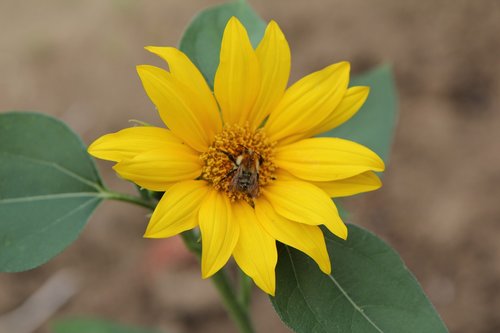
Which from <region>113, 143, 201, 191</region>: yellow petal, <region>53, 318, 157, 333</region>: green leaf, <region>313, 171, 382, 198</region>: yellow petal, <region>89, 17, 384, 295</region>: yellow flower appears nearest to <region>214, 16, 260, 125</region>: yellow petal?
<region>89, 17, 384, 295</region>: yellow flower

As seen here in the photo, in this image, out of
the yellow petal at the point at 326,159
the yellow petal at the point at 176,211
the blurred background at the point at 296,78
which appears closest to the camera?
the yellow petal at the point at 176,211

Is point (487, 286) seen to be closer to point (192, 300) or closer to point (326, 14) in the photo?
point (192, 300)

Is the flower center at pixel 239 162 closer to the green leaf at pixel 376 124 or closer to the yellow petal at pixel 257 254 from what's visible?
the yellow petal at pixel 257 254

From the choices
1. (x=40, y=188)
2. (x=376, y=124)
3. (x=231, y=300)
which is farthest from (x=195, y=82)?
(x=376, y=124)

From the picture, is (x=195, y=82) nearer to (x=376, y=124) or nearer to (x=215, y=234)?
(x=215, y=234)

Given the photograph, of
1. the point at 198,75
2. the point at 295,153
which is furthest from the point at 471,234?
the point at 198,75

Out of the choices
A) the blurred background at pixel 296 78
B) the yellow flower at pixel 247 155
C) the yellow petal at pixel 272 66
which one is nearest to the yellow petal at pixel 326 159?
the yellow flower at pixel 247 155
